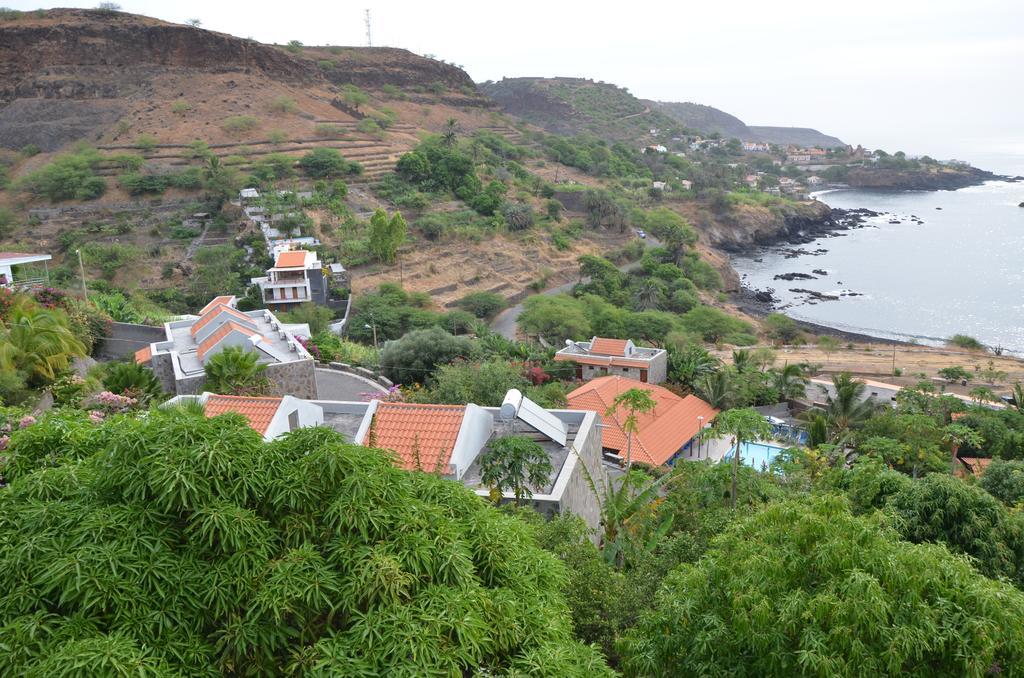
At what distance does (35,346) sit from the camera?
13.7 meters

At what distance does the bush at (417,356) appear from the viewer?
23.0m

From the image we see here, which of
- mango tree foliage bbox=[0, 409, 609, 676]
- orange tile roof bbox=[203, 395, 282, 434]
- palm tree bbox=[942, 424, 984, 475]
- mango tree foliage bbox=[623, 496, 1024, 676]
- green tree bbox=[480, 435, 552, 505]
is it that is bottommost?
palm tree bbox=[942, 424, 984, 475]

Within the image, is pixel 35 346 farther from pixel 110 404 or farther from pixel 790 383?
pixel 790 383

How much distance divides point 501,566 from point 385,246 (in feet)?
134

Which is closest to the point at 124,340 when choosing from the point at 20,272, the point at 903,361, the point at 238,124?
the point at 20,272

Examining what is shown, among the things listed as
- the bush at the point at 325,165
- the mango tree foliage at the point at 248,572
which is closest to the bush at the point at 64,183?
the bush at the point at 325,165

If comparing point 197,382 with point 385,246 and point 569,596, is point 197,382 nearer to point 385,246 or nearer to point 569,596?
point 569,596

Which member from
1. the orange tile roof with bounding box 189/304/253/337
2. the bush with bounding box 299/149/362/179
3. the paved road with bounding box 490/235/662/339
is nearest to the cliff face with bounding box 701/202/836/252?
the paved road with bounding box 490/235/662/339

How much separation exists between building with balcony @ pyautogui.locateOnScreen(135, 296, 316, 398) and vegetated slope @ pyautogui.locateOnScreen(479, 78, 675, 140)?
103396 millimetres

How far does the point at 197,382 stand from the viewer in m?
16.8

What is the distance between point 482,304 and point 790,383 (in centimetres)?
1907

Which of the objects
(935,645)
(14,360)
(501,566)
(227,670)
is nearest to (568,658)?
(501,566)

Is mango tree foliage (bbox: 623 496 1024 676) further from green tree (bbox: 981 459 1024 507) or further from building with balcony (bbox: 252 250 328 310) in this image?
building with balcony (bbox: 252 250 328 310)

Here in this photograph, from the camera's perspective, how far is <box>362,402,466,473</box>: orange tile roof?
397 inches
